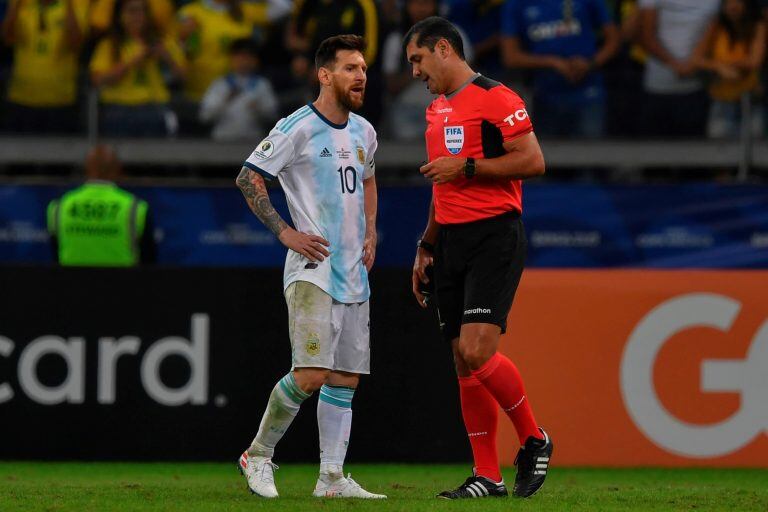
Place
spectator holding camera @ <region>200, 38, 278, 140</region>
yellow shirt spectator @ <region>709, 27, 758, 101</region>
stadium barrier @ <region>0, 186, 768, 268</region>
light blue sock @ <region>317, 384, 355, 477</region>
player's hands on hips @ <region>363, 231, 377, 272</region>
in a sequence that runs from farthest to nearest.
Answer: spectator holding camera @ <region>200, 38, 278, 140</region>
yellow shirt spectator @ <region>709, 27, 758, 101</region>
stadium barrier @ <region>0, 186, 768, 268</region>
player's hands on hips @ <region>363, 231, 377, 272</region>
light blue sock @ <region>317, 384, 355, 477</region>

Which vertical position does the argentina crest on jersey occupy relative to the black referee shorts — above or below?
above

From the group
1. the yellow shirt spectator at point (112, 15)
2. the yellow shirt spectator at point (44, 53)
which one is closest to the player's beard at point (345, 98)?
the yellow shirt spectator at point (44, 53)

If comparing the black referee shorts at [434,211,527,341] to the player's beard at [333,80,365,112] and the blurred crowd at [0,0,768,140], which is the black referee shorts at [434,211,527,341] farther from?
the blurred crowd at [0,0,768,140]

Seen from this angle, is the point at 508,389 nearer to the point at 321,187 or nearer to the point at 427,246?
the point at 427,246

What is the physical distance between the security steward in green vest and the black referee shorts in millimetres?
4468

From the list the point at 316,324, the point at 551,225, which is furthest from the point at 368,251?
the point at 551,225

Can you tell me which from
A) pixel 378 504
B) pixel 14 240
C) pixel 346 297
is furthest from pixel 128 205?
pixel 378 504

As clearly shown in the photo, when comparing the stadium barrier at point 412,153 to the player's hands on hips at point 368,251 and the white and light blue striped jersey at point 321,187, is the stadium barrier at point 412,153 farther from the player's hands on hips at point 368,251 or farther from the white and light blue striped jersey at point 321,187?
the white and light blue striped jersey at point 321,187

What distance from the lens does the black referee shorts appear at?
7.50m

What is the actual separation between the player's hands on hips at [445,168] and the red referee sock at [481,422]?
1.14 m

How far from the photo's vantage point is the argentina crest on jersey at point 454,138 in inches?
297

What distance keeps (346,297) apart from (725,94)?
680 centimetres

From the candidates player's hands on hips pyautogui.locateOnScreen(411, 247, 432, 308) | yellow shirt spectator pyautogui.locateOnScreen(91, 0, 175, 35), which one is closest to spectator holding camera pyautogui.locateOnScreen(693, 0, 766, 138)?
yellow shirt spectator pyautogui.locateOnScreen(91, 0, 175, 35)

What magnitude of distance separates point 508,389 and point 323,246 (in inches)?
47.8
